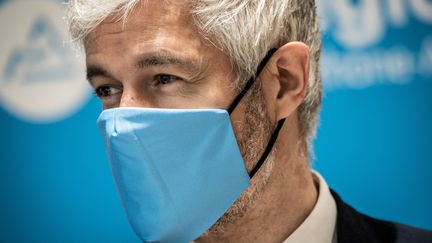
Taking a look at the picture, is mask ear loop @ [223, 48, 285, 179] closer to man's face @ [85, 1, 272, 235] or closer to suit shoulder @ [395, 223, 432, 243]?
man's face @ [85, 1, 272, 235]

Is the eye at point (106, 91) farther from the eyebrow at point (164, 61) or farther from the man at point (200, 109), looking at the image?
the eyebrow at point (164, 61)

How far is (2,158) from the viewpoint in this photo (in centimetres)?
212

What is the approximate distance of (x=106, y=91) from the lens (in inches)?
57.2

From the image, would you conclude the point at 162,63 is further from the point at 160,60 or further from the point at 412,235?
the point at 412,235

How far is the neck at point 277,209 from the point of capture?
1470 mm

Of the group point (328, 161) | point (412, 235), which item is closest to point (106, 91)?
point (412, 235)

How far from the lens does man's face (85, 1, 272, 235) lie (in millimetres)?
1299

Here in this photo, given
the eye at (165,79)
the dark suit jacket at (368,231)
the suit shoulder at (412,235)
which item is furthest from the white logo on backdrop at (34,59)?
the suit shoulder at (412,235)

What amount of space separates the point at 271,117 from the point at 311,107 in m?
0.25

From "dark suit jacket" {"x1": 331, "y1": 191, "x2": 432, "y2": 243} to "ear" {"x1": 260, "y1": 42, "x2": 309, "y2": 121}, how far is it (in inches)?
13.6

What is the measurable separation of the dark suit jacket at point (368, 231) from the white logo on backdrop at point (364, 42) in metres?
0.65

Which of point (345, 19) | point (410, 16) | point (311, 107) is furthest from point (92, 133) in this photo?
point (410, 16)

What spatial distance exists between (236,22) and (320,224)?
59 centimetres

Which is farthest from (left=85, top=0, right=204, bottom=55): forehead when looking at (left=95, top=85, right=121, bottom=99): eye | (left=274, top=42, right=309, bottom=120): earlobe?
(left=274, top=42, right=309, bottom=120): earlobe
